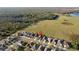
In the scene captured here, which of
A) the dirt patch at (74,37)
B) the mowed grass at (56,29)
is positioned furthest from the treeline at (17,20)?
the dirt patch at (74,37)

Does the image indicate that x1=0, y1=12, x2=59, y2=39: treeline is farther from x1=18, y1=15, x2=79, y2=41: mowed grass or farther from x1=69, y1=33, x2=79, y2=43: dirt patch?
x1=69, y1=33, x2=79, y2=43: dirt patch

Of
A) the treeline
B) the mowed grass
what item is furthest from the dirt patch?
the treeline

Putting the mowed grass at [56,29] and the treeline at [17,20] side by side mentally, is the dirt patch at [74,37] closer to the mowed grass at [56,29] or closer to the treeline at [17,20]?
the mowed grass at [56,29]

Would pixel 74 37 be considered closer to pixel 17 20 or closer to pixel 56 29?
pixel 56 29

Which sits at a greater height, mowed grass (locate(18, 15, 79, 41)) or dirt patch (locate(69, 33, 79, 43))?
mowed grass (locate(18, 15, 79, 41))

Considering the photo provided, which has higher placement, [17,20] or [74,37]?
[17,20]

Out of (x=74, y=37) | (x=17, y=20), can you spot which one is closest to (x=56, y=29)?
(x=74, y=37)

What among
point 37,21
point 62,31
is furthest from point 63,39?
point 37,21
